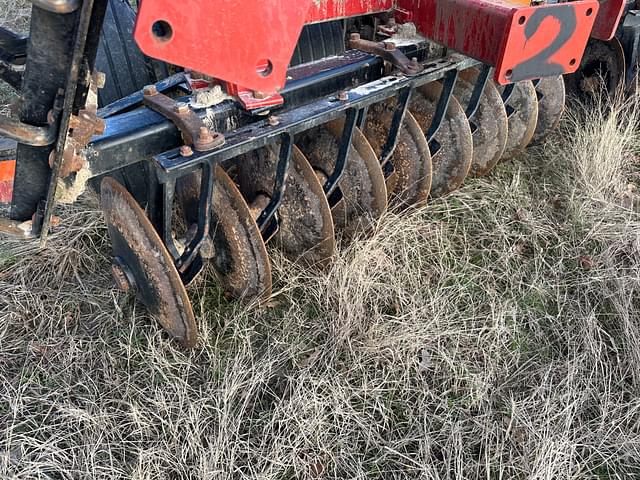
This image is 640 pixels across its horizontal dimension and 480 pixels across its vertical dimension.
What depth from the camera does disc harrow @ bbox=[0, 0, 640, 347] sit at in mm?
1312

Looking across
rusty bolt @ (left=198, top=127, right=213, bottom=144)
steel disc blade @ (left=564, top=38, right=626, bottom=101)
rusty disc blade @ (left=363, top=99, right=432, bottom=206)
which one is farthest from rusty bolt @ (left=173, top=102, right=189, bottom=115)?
steel disc blade @ (left=564, top=38, right=626, bottom=101)

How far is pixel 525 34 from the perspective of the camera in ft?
5.97

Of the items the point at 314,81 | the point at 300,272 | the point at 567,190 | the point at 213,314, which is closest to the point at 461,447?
the point at 300,272

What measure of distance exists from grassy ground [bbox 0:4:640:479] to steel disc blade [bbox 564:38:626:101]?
972 mm

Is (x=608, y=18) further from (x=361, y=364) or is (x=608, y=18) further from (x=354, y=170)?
(x=361, y=364)

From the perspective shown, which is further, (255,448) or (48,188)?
(255,448)

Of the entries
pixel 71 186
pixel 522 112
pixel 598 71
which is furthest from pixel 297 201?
pixel 598 71

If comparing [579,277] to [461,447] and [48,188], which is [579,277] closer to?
[461,447]

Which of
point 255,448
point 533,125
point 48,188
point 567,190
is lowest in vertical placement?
point 255,448

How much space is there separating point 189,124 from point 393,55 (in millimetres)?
914

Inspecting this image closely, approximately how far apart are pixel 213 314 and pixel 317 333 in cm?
43

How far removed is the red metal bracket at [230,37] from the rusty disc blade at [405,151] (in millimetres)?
1057

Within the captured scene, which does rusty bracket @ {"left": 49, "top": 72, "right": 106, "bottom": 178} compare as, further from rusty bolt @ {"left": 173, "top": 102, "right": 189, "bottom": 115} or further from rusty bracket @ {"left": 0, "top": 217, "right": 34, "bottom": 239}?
rusty bolt @ {"left": 173, "top": 102, "right": 189, "bottom": 115}

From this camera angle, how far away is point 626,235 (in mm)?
2523
